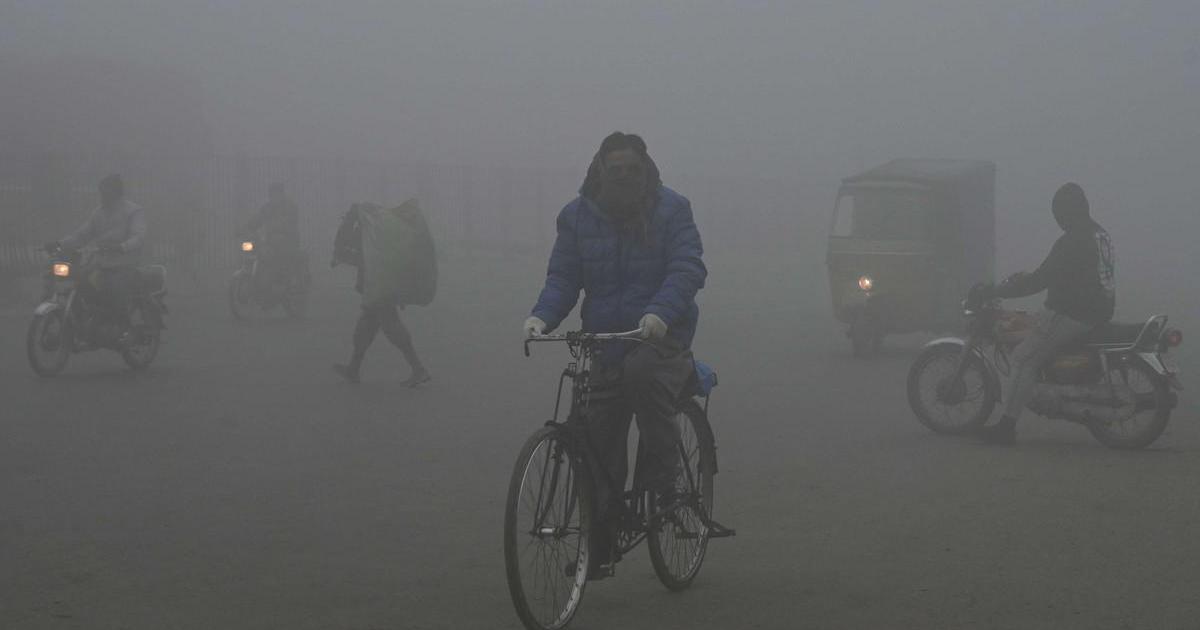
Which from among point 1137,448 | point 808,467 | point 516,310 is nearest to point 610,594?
point 808,467

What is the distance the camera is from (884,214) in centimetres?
1925

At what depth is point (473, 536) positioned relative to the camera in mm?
7246

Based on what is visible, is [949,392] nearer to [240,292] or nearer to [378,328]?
[378,328]

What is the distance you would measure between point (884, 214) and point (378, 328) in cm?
775

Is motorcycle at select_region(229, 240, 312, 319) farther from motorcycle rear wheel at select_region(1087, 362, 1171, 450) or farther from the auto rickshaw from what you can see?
motorcycle rear wheel at select_region(1087, 362, 1171, 450)

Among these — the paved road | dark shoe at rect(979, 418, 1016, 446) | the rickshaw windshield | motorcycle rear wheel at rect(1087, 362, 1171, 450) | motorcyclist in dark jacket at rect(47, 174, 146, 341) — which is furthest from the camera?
the rickshaw windshield

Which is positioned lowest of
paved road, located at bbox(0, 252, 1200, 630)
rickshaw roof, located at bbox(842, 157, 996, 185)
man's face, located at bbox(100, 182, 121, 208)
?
paved road, located at bbox(0, 252, 1200, 630)

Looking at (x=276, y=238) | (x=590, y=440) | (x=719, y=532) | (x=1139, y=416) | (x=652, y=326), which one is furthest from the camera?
(x=276, y=238)

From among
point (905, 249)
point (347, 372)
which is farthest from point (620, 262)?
point (905, 249)

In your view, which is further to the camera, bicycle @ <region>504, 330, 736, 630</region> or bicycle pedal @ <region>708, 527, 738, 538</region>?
bicycle pedal @ <region>708, 527, 738, 538</region>

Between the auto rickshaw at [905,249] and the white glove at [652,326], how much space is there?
41.9 ft

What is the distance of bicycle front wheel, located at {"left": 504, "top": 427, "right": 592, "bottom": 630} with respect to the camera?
5.11 m

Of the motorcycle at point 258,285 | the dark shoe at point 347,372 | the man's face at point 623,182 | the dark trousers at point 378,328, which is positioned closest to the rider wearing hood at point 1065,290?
the man's face at point 623,182

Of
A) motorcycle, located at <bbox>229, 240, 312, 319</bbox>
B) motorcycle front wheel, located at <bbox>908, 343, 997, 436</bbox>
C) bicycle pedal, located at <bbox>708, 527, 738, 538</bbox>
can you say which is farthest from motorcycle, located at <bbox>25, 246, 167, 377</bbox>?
bicycle pedal, located at <bbox>708, 527, 738, 538</bbox>
